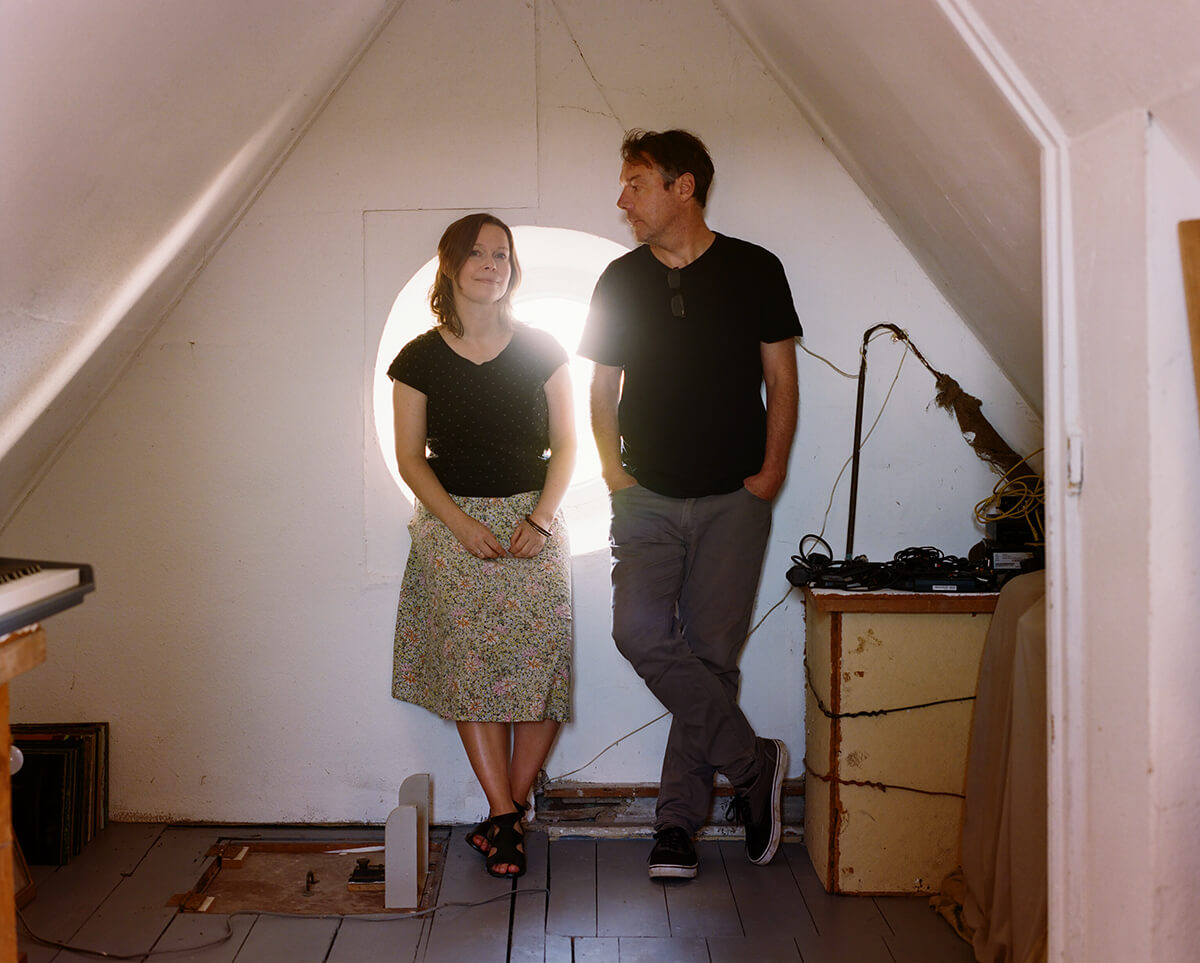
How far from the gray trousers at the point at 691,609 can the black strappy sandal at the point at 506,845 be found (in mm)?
378

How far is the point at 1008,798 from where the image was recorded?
7.22 feet

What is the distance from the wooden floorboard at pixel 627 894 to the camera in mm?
2539

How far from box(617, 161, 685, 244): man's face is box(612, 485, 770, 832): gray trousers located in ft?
2.26

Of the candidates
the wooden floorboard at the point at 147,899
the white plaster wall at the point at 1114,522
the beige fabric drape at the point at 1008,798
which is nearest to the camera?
the white plaster wall at the point at 1114,522

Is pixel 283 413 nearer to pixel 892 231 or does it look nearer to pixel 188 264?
pixel 188 264

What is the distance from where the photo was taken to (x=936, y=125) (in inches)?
85.0

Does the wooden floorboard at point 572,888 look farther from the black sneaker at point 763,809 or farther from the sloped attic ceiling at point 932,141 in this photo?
the sloped attic ceiling at point 932,141

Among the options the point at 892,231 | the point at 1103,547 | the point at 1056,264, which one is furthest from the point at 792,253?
the point at 1103,547

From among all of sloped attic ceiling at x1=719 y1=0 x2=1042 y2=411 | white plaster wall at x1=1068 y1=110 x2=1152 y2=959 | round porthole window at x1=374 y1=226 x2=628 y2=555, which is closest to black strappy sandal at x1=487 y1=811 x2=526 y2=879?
round porthole window at x1=374 y1=226 x2=628 y2=555

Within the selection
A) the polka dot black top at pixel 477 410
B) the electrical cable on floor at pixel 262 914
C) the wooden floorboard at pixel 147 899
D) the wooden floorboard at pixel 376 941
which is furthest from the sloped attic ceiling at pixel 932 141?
the wooden floorboard at pixel 147 899

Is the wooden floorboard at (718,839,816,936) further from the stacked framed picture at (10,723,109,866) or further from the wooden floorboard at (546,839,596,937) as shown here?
the stacked framed picture at (10,723,109,866)

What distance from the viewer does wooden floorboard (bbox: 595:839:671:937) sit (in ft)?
8.33

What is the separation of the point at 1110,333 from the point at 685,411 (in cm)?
138

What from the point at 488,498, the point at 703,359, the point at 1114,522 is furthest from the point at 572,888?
the point at 1114,522
